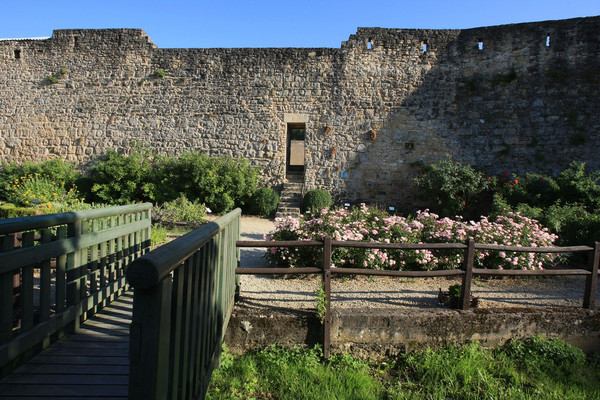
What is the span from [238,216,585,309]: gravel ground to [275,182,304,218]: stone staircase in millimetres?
5000

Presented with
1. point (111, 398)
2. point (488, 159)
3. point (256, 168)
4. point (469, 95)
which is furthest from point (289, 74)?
point (111, 398)

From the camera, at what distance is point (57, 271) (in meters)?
2.31

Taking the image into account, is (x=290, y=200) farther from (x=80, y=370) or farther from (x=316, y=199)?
(x=80, y=370)

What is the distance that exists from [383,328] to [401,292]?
3.09 feet

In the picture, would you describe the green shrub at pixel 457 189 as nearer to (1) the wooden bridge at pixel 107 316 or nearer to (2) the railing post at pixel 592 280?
(2) the railing post at pixel 592 280

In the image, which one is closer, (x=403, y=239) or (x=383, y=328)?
(x=383, y=328)

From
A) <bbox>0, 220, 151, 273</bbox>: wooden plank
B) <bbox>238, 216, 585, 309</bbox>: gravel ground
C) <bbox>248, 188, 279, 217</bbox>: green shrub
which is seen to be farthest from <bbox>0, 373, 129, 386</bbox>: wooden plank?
<bbox>248, 188, 279, 217</bbox>: green shrub

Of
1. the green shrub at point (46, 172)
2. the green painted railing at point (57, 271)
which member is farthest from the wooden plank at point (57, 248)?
the green shrub at point (46, 172)

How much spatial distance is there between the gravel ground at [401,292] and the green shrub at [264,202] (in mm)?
5459

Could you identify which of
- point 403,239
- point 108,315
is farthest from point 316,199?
point 108,315

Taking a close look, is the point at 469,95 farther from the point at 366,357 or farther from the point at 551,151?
the point at 366,357

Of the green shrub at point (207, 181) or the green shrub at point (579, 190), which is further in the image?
the green shrub at point (207, 181)

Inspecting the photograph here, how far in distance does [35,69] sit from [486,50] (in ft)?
44.0

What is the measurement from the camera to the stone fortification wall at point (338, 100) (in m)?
9.87
